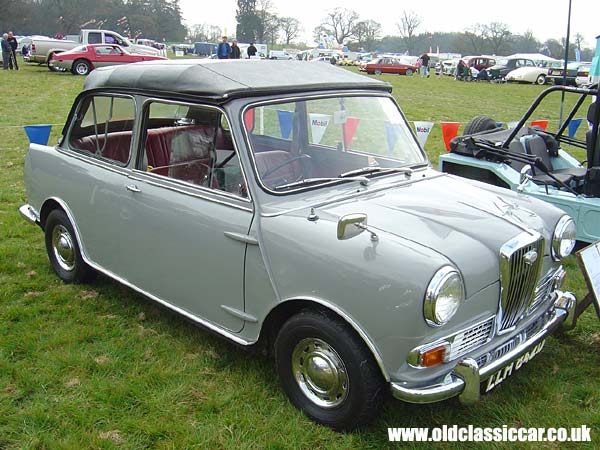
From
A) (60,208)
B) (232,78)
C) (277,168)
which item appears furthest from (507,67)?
(277,168)

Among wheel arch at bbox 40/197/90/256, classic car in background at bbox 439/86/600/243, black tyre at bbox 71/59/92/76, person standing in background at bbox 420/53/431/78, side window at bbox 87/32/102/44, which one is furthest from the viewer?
person standing in background at bbox 420/53/431/78

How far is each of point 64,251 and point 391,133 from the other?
2857 mm

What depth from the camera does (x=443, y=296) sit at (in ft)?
8.26

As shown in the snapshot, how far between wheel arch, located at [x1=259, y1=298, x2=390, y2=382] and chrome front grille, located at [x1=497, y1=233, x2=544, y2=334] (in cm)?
70

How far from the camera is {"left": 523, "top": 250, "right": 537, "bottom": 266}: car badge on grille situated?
9.48 feet

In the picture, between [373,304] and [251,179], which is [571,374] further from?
[251,179]

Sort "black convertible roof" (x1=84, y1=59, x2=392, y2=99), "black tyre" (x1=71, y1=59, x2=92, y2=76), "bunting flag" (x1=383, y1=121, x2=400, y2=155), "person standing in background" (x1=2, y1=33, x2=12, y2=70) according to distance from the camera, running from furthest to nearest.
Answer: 1. "person standing in background" (x1=2, y1=33, x2=12, y2=70)
2. "black tyre" (x1=71, y1=59, x2=92, y2=76)
3. "bunting flag" (x1=383, y1=121, x2=400, y2=155)
4. "black convertible roof" (x1=84, y1=59, x2=392, y2=99)

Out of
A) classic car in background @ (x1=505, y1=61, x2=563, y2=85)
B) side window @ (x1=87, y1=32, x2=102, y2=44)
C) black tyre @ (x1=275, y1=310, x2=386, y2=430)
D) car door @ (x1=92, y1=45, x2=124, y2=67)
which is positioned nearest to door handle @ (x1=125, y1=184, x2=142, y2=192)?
black tyre @ (x1=275, y1=310, x2=386, y2=430)

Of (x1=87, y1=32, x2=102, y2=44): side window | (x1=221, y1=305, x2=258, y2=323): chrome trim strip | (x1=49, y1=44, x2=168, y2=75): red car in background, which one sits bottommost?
(x1=221, y1=305, x2=258, y2=323): chrome trim strip

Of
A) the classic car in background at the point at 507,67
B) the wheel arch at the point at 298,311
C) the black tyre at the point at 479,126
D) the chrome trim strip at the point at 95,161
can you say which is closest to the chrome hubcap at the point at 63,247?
the chrome trim strip at the point at 95,161

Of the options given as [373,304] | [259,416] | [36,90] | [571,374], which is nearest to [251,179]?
[373,304]

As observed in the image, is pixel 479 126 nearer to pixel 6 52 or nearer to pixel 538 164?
pixel 538 164

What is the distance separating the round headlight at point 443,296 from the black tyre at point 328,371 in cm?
39

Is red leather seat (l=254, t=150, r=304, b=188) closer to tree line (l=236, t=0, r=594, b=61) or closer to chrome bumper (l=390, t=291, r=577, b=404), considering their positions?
chrome bumper (l=390, t=291, r=577, b=404)
